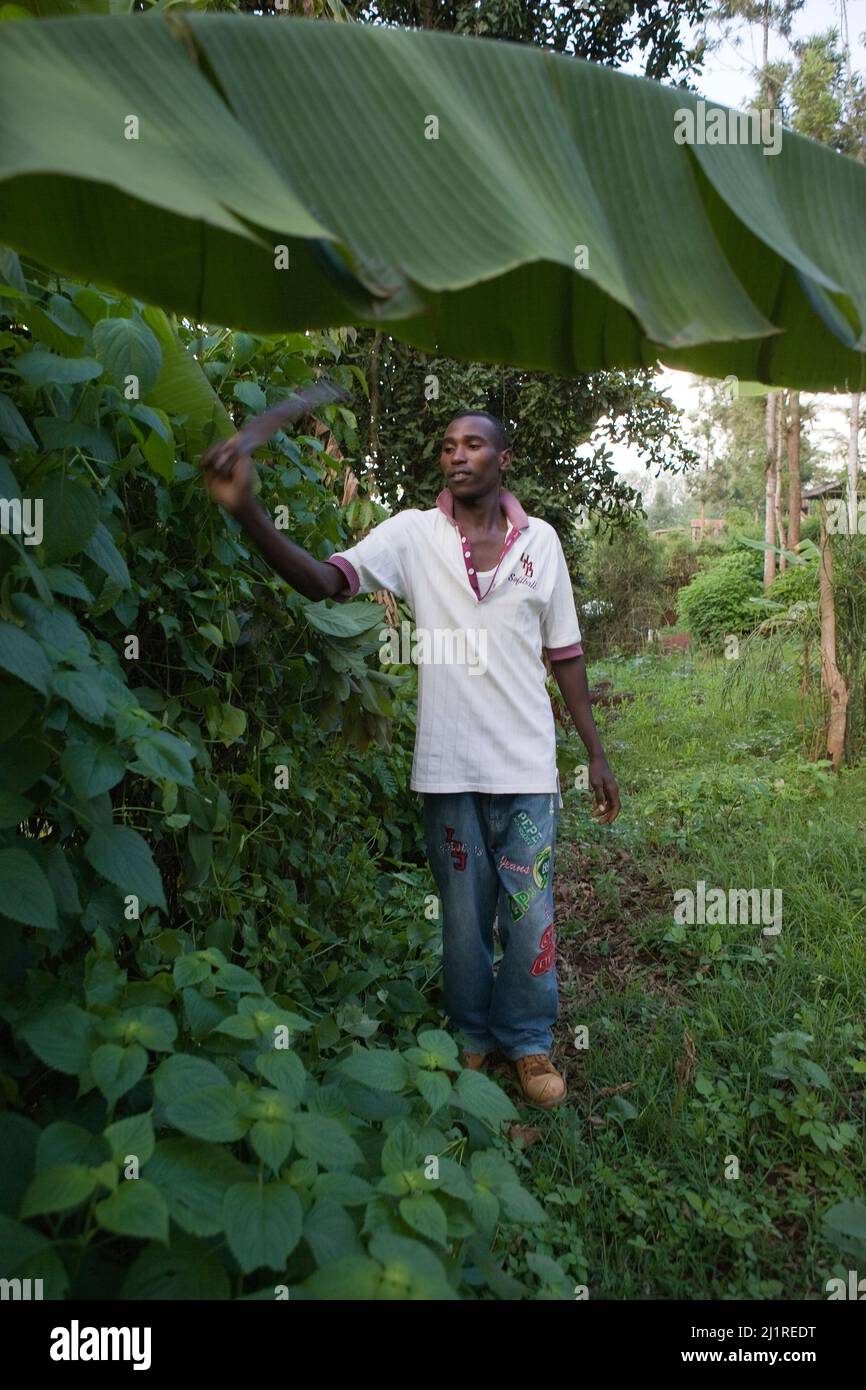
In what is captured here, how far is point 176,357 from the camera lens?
1.97 meters

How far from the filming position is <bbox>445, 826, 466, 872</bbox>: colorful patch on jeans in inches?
118

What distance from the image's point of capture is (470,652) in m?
2.97

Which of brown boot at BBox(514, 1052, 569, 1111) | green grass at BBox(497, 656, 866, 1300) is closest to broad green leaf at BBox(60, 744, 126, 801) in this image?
green grass at BBox(497, 656, 866, 1300)

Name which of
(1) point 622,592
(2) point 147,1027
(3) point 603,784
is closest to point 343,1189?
(2) point 147,1027

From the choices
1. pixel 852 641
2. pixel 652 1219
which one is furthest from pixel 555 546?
pixel 852 641

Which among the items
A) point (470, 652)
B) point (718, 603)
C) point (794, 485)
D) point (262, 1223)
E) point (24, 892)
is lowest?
point (262, 1223)

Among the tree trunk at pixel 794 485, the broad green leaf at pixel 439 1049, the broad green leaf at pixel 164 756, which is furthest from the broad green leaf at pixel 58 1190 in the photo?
the tree trunk at pixel 794 485

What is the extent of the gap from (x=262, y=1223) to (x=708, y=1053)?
222 cm

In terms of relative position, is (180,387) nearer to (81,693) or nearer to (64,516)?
(64,516)

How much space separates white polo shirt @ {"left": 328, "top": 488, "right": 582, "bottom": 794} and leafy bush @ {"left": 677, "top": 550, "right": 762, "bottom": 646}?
1347 centimetres

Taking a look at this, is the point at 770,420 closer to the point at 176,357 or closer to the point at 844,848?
the point at 844,848

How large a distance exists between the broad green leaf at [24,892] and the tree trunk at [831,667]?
242 inches

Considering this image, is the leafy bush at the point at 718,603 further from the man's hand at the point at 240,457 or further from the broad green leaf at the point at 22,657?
the broad green leaf at the point at 22,657

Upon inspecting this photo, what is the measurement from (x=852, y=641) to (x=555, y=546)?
14.7ft
